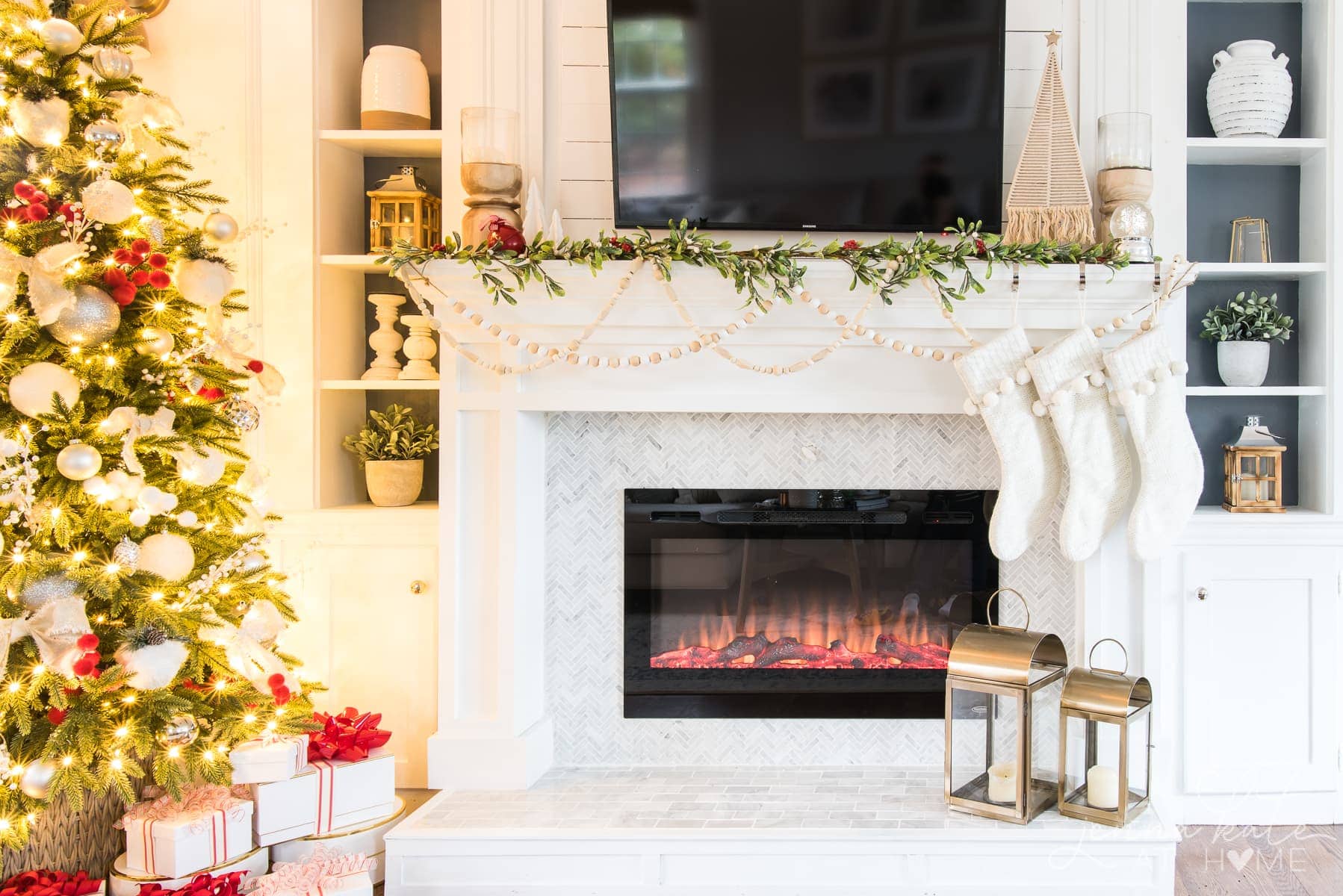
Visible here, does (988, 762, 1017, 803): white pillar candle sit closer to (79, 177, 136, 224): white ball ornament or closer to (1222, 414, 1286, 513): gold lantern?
(1222, 414, 1286, 513): gold lantern

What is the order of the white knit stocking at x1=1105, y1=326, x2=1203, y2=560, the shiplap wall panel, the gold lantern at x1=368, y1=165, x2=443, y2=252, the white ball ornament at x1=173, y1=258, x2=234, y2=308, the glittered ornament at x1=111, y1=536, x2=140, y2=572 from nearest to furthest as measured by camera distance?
the glittered ornament at x1=111, y1=536, x2=140, y2=572, the white ball ornament at x1=173, y1=258, x2=234, y2=308, the white knit stocking at x1=1105, y1=326, x2=1203, y2=560, the shiplap wall panel, the gold lantern at x1=368, y1=165, x2=443, y2=252

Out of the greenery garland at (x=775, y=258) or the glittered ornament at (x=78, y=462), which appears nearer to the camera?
the glittered ornament at (x=78, y=462)

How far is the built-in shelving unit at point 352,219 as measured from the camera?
258cm

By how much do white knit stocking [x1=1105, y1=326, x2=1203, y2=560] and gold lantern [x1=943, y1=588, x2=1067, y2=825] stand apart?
0.40 metres

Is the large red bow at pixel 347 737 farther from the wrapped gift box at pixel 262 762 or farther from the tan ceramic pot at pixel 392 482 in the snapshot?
the tan ceramic pot at pixel 392 482

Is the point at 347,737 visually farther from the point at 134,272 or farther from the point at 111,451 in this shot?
the point at 134,272

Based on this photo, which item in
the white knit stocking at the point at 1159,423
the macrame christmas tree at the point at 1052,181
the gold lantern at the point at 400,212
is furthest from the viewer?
the gold lantern at the point at 400,212

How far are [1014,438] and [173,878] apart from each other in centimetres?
210

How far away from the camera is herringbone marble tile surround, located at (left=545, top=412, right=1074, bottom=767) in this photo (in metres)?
2.46

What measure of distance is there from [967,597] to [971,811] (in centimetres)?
58

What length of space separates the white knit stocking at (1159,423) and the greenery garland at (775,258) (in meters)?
0.22

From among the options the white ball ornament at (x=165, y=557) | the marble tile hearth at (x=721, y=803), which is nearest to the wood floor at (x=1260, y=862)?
the marble tile hearth at (x=721, y=803)

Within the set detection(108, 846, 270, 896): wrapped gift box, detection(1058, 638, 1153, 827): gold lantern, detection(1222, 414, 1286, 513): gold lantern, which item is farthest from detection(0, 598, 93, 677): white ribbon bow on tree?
detection(1222, 414, 1286, 513): gold lantern

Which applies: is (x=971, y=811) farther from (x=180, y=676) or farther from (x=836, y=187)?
(x=180, y=676)
